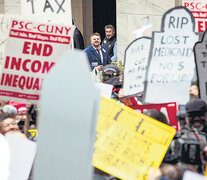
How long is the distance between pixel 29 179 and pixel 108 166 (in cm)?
111

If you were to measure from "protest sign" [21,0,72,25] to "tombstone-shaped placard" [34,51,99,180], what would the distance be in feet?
15.1

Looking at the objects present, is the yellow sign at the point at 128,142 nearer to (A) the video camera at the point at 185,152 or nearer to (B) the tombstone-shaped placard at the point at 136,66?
(A) the video camera at the point at 185,152

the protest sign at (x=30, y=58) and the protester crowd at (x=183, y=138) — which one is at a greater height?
the protest sign at (x=30, y=58)

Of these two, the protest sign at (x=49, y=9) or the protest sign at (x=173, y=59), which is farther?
A: the protest sign at (x=49, y=9)

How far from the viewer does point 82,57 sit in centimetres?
440

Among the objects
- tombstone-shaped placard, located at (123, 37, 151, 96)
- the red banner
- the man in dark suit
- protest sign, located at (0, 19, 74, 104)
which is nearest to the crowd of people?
the red banner

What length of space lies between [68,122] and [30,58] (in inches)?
126

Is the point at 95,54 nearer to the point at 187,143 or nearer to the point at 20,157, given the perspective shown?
the point at 20,157

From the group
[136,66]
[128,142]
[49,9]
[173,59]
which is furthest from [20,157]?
[49,9]

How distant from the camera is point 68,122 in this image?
438 cm

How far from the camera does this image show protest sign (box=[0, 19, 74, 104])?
742 cm

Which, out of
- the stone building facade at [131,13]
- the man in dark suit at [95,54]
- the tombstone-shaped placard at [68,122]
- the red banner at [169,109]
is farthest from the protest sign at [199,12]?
the tombstone-shaped placard at [68,122]

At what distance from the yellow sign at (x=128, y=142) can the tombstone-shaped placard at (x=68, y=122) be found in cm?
133

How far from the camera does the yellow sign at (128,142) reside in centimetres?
570
